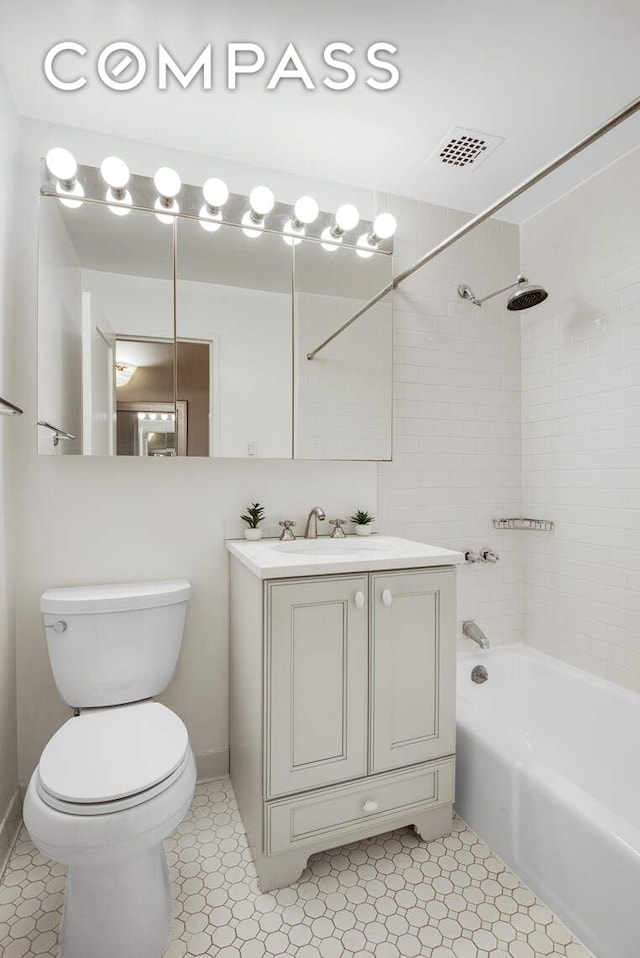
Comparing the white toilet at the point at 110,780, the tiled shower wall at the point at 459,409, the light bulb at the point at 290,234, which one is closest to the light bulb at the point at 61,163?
the light bulb at the point at 290,234

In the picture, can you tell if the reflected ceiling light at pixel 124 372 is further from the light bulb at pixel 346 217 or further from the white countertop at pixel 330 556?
the light bulb at pixel 346 217

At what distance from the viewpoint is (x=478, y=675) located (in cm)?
221

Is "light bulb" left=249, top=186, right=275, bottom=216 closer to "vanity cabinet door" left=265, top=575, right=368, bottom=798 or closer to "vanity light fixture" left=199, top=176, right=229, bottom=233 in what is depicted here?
"vanity light fixture" left=199, top=176, right=229, bottom=233

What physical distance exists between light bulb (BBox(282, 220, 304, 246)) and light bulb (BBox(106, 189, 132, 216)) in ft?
1.90

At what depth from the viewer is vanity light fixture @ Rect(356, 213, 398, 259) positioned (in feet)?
6.79

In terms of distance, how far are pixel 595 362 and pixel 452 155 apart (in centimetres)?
102

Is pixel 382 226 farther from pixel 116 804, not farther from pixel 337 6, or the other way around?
pixel 116 804

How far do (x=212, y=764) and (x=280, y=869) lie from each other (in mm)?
599

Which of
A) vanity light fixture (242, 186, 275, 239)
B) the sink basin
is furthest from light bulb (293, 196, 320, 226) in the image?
the sink basin

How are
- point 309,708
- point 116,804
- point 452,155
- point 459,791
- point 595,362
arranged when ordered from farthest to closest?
point 595,362, point 452,155, point 459,791, point 309,708, point 116,804

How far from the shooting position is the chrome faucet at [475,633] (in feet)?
7.27

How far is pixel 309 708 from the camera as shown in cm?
145

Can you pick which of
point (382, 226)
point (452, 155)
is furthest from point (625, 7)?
point (382, 226)

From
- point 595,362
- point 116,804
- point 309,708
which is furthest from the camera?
point 595,362
